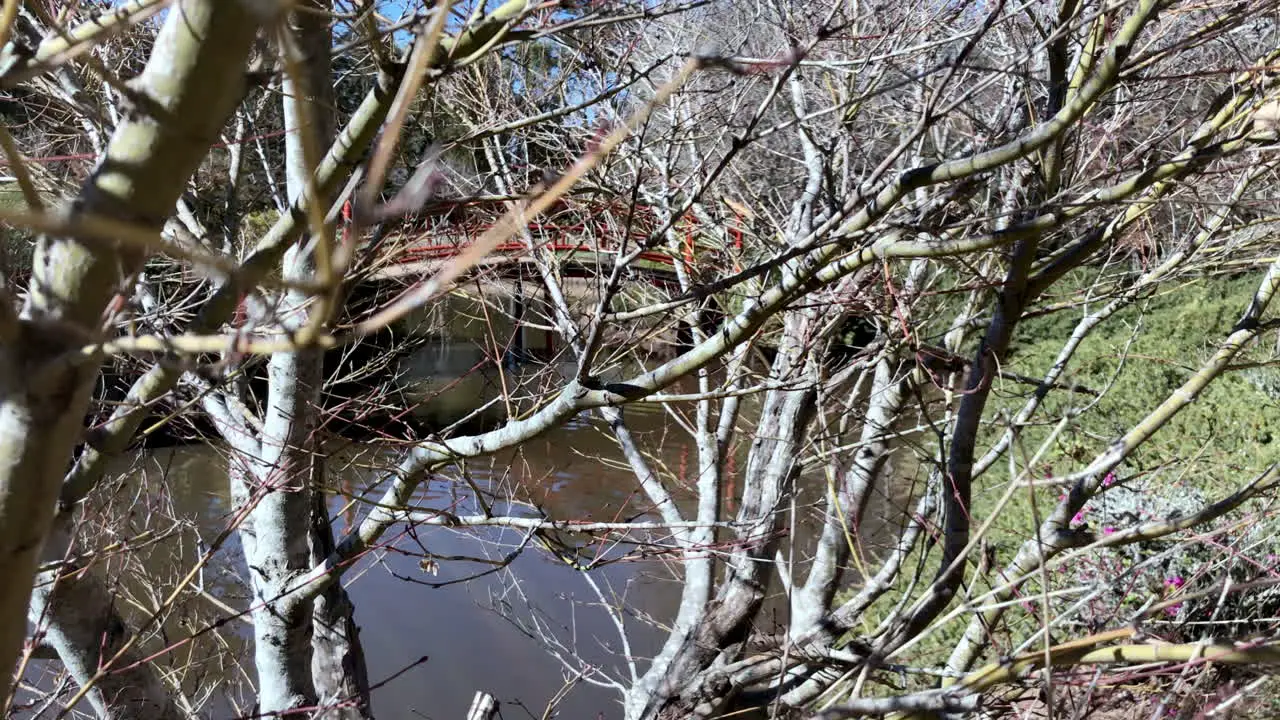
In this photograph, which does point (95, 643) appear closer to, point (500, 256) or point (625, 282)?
point (500, 256)

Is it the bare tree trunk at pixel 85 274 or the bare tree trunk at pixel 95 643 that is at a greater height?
the bare tree trunk at pixel 85 274

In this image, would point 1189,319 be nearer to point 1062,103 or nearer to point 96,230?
point 1062,103

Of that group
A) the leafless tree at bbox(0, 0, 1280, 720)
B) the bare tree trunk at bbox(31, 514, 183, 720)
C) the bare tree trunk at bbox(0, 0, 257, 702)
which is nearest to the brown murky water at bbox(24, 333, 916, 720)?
the leafless tree at bbox(0, 0, 1280, 720)

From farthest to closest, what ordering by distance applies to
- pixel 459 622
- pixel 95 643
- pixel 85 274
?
pixel 459 622
pixel 95 643
pixel 85 274

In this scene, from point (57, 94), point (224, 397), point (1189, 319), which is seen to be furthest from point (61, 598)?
point (1189, 319)

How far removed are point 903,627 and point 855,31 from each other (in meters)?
2.96

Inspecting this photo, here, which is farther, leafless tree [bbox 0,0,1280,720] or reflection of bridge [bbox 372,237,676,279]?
reflection of bridge [bbox 372,237,676,279]

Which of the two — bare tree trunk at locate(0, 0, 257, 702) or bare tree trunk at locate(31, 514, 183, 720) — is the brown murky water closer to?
bare tree trunk at locate(31, 514, 183, 720)

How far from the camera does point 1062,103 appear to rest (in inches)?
94.7

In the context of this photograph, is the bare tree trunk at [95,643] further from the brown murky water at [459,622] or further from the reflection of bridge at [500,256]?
the brown murky water at [459,622]

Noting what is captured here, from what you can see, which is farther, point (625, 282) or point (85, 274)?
point (625, 282)

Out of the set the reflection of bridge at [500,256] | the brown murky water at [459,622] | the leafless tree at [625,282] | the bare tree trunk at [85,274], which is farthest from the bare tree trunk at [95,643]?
the brown murky water at [459,622]

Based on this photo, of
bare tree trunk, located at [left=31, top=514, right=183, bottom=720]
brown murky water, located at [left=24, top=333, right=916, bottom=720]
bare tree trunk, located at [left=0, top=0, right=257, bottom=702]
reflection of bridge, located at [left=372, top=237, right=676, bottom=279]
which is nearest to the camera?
bare tree trunk, located at [left=0, top=0, right=257, bottom=702]

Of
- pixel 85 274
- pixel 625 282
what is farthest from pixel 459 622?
pixel 85 274
